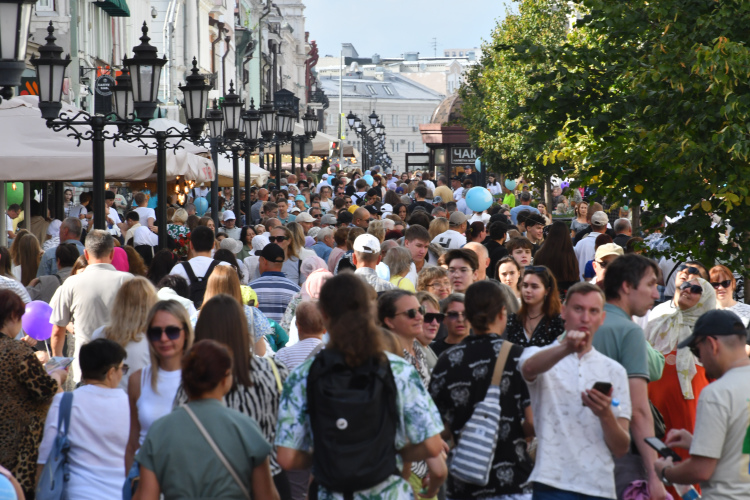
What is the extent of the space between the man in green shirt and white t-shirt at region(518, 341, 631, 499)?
35cm

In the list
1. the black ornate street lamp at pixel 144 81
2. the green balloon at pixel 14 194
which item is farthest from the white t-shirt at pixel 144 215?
the black ornate street lamp at pixel 144 81

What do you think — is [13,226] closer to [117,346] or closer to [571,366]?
[117,346]

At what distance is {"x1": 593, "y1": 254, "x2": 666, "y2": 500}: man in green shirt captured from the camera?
5410 millimetres

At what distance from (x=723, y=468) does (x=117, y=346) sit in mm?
2904

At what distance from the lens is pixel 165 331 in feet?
17.9

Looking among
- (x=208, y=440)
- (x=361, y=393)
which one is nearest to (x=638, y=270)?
(x=361, y=393)

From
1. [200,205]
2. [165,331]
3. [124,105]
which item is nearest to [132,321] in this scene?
[165,331]

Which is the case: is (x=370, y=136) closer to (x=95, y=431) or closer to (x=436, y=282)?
(x=436, y=282)

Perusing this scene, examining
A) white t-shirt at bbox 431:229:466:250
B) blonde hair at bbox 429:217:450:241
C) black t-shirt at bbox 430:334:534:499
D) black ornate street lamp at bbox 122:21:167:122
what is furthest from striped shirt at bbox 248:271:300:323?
black t-shirt at bbox 430:334:534:499

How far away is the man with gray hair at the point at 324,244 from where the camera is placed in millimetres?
13328

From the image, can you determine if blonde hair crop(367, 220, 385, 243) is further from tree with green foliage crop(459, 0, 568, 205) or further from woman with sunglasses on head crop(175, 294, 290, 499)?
tree with green foliage crop(459, 0, 568, 205)

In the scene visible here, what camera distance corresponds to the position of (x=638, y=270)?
573cm

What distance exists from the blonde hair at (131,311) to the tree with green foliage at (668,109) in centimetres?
453

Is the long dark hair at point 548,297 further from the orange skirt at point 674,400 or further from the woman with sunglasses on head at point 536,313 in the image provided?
the orange skirt at point 674,400
